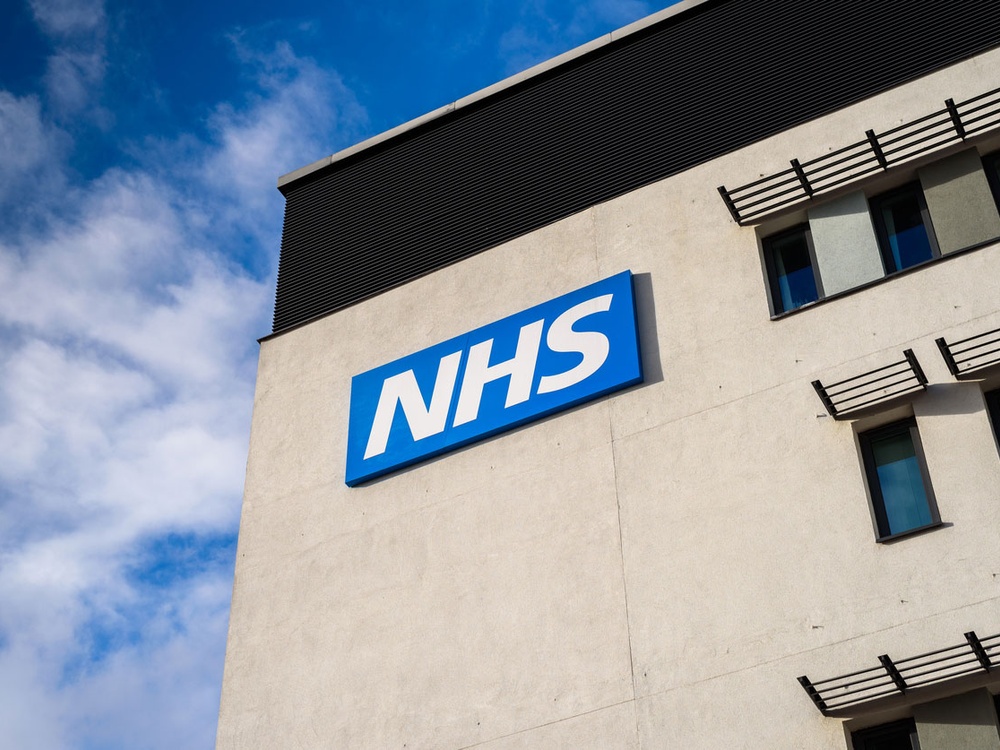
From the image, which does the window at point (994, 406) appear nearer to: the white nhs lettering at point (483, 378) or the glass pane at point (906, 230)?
the glass pane at point (906, 230)

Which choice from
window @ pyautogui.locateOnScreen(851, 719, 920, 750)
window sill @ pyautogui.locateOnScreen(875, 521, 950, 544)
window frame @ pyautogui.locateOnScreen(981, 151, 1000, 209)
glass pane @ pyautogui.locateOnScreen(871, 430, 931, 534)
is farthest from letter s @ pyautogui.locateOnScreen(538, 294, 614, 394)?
window @ pyautogui.locateOnScreen(851, 719, 920, 750)

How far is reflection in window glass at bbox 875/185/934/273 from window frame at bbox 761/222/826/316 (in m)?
0.93

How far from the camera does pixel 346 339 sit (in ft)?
69.6

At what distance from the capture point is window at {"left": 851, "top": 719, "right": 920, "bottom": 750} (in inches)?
543

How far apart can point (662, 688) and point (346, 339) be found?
28.4 feet

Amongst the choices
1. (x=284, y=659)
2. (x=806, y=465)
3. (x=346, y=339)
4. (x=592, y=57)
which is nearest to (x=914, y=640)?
(x=806, y=465)

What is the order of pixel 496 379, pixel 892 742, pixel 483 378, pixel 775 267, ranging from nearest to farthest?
pixel 892 742
pixel 775 267
pixel 496 379
pixel 483 378

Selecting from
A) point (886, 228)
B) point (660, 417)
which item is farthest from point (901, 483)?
point (886, 228)

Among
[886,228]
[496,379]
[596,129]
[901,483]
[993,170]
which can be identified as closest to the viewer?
[901,483]

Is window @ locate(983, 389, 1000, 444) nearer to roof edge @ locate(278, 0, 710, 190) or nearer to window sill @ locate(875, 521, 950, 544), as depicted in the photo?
window sill @ locate(875, 521, 950, 544)

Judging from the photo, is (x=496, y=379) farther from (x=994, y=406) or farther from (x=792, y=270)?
(x=994, y=406)

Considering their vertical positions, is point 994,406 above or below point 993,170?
below

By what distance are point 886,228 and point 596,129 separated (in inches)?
217

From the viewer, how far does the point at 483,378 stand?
62.6ft
